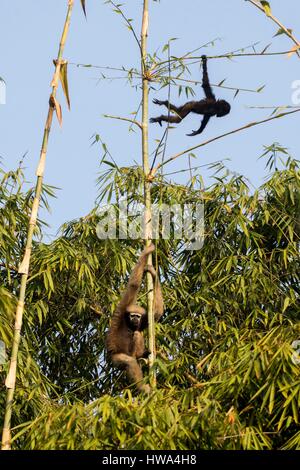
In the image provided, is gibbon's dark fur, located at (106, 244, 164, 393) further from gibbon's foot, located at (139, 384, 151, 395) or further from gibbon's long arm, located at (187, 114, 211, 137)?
gibbon's long arm, located at (187, 114, 211, 137)

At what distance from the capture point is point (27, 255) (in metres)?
6.82

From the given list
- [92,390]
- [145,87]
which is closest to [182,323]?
[92,390]

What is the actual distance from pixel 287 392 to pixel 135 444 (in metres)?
1.14

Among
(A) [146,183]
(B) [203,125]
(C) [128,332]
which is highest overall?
(B) [203,125]

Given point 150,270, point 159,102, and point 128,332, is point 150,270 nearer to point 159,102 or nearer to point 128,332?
point 128,332

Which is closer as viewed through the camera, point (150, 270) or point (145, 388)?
point (145, 388)

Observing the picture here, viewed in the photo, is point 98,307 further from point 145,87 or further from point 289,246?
point 145,87

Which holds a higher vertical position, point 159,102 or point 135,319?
point 159,102

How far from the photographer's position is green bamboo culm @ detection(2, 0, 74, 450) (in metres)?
6.67

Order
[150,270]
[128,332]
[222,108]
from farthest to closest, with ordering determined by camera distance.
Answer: [222,108]
[128,332]
[150,270]

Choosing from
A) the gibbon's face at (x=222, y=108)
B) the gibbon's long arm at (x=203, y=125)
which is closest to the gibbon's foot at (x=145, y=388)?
the gibbon's long arm at (x=203, y=125)

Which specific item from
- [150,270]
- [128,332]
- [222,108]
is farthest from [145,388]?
[222,108]

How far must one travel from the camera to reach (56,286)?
9953mm
